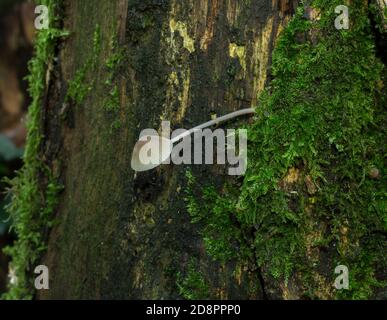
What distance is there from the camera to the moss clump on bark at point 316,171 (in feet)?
5.32

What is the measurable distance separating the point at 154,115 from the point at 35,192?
30.6 inches

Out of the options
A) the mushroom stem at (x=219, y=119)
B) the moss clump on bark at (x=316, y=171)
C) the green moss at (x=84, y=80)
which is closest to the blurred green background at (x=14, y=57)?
the green moss at (x=84, y=80)

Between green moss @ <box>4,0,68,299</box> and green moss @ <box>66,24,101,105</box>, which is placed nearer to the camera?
green moss @ <box>66,24,101,105</box>

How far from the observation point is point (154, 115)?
5.80ft

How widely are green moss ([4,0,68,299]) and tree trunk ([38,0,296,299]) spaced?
25 cm

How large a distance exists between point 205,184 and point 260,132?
0.23 metres

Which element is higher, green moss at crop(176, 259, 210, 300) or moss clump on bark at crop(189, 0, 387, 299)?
moss clump on bark at crop(189, 0, 387, 299)

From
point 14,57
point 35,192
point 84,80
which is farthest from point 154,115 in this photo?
point 14,57

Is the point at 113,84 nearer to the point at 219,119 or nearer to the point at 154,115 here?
the point at 154,115

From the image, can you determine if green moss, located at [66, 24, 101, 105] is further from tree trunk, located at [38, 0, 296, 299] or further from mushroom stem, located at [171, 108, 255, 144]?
mushroom stem, located at [171, 108, 255, 144]

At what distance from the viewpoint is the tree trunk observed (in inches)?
66.9

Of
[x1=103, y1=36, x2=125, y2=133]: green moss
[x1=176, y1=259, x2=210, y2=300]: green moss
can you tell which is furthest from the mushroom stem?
[x1=176, y1=259, x2=210, y2=300]: green moss
